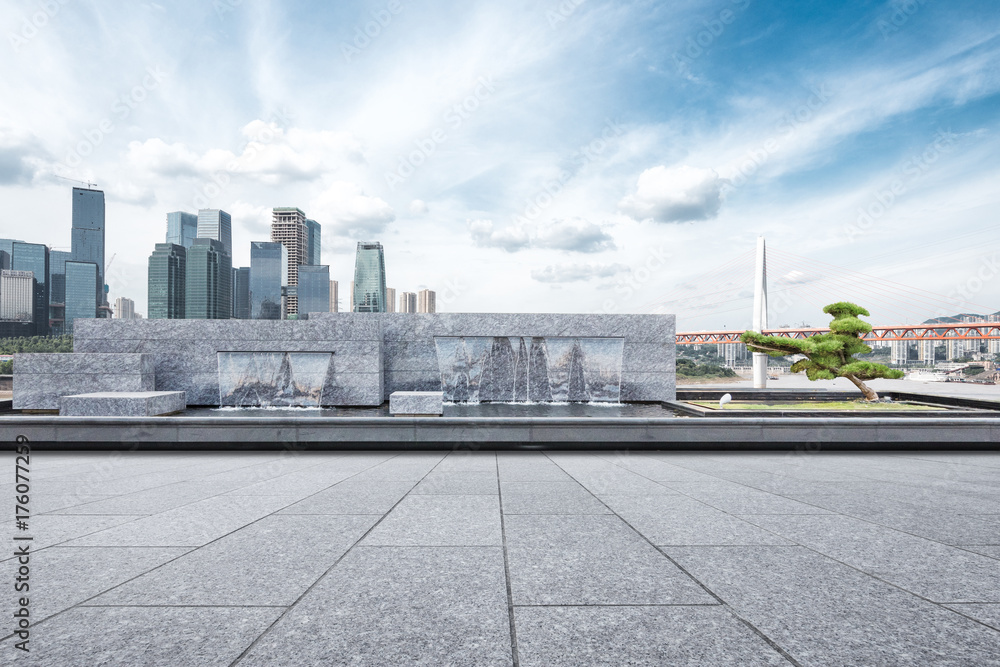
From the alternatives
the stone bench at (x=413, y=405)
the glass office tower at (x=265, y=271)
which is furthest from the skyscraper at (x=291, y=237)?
the stone bench at (x=413, y=405)

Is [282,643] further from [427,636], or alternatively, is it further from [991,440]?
[991,440]

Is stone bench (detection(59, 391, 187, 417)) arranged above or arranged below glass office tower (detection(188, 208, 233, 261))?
below

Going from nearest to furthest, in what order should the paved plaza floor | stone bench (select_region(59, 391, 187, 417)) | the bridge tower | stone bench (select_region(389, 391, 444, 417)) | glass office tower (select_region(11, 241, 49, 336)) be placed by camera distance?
the paved plaza floor, stone bench (select_region(59, 391, 187, 417)), stone bench (select_region(389, 391, 444, 417)), the bridge tower, glass office tower (select_region(11, 241, 49, 336))

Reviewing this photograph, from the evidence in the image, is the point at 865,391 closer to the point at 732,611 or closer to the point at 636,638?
the point at 732,611

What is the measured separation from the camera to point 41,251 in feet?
565

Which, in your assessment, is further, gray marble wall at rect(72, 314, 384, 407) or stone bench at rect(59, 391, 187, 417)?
gray marble wall at rect(72, 314, 384, 407)

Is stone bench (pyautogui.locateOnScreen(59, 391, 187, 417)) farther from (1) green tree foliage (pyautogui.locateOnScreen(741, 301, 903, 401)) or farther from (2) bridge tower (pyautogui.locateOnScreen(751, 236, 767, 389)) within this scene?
(2) bridge tower (pyautogui.locateOnScreen(751, 236, 767, 389))

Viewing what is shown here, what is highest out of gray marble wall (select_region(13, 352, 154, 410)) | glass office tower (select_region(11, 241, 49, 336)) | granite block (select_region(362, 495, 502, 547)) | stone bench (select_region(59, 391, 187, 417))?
glass office tower (select_region(11, 241, 49, 336))

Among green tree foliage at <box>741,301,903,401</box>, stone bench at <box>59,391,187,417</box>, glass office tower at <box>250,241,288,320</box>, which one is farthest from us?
glass office tower at <box>250,241,288,320</box>

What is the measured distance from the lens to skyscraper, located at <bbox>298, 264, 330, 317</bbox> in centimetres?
12525

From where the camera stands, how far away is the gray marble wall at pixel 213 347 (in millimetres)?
16031

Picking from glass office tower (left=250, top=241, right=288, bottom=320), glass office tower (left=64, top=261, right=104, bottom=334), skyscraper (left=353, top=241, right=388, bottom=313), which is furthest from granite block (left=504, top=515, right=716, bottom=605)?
glass office tower (left=250, top=241, right=288, bottom=320)

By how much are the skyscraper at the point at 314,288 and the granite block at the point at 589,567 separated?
415 ft

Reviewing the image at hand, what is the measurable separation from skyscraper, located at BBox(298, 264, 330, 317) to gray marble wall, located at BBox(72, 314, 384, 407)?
111356mm
